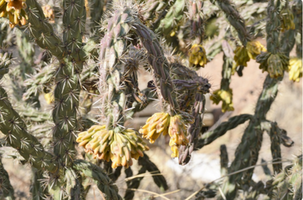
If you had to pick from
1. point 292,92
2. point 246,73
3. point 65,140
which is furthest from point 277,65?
point 246,73

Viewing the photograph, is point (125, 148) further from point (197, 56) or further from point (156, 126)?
point (197, 56)

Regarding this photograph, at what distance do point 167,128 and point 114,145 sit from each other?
26 centimetres

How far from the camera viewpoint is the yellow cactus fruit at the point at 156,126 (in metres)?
1.40

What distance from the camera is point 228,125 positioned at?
3.02 meters

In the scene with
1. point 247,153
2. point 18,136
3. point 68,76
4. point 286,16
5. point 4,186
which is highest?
point 286,16

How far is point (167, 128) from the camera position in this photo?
144 centimetres

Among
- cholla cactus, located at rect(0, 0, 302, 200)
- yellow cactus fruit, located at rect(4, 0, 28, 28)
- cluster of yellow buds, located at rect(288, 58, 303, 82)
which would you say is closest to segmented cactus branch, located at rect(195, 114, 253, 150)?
cholla cactus, located at rect(0, 0, 302, 200)

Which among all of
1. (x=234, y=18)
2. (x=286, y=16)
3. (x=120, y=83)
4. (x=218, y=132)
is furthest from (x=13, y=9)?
(x=218, y=132)

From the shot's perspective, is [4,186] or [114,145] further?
[4,186]

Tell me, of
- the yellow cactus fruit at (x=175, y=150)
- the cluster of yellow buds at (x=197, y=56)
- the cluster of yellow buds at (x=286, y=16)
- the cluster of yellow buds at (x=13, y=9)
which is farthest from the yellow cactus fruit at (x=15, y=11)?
the cluster of yellow buds at (x=286, y=16)

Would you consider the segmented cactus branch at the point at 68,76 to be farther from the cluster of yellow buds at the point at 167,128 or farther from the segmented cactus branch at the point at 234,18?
the segmented cactus branch at the point at 234,18

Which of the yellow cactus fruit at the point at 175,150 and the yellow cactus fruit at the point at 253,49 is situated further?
the yellow cactus fruit at the point at 253,49

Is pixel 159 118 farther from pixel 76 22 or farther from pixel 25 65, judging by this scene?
pixel 25 65

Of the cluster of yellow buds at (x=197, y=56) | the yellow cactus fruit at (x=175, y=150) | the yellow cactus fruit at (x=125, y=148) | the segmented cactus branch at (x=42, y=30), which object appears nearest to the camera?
the yellow cactus fruit at (x=125, y=148)
